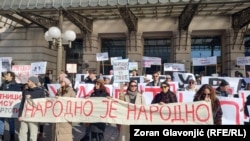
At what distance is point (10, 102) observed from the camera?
7.39 meters

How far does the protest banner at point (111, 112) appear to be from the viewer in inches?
233

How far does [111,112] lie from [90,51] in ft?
44.9

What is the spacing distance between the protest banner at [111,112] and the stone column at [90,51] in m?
13.1

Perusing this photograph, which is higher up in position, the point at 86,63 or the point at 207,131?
the point at 86,63

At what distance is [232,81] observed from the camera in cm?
915

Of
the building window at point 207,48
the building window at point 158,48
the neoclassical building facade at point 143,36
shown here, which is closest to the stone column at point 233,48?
the neoclassical building facade at point 143,36

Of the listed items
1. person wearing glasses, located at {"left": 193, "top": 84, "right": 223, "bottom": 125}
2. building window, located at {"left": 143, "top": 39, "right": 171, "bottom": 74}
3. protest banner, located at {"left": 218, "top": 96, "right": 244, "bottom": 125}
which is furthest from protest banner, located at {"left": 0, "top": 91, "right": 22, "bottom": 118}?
building window, located at {"left": 143, "top": 39, "right": 171, "bottom": 74}

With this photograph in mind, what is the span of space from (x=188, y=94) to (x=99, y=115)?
2.88m

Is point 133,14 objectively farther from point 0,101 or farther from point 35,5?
point 0,101

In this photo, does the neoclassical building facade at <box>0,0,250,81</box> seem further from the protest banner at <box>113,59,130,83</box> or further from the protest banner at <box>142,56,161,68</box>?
the protest banner at <box>113,59,130,83</box>

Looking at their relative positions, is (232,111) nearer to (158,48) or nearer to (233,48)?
(233,48)

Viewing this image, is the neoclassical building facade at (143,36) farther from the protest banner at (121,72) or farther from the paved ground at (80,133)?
the protest banner at (121,72)

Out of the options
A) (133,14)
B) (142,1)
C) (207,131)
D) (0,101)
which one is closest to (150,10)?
(133,14)

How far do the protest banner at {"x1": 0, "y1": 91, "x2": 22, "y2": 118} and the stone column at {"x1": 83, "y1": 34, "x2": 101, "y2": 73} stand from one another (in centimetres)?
1203
